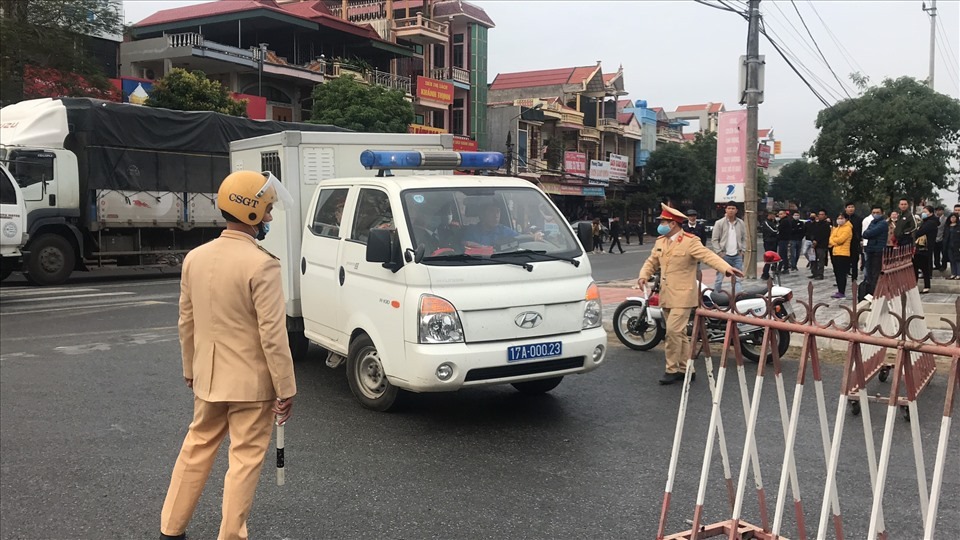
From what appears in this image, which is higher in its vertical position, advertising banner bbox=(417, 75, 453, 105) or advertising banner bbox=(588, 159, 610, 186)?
advertising banner bbox=(417, 75, 453, 105)

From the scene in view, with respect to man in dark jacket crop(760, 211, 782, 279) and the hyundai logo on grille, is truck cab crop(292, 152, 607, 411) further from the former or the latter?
man in dark jacket crop(760, 211, 782, 279)

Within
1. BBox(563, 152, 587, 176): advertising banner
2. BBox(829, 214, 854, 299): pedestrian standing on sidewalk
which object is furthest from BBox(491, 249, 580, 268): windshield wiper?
BBox(563, 152, 587, 176): advertising banner

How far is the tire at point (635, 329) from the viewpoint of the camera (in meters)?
9.23

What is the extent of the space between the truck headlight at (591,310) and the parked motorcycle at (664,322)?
2.57 metres

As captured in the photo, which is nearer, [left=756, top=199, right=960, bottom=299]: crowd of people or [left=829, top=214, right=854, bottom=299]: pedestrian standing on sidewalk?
[left=756, top=199, right=960, bottom=299]: crowd of people

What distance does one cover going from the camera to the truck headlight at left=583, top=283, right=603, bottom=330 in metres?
6.12

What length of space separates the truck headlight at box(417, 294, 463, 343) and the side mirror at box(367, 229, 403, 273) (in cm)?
43

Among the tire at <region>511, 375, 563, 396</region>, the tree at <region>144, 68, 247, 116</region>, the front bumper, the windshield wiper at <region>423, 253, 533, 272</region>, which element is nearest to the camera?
the front bumper

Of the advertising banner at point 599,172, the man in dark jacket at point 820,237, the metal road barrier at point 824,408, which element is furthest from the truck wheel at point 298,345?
the advertising banner at point 599,172

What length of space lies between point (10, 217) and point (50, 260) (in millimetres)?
3216

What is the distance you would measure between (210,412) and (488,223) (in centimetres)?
322

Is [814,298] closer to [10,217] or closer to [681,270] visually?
[681,270]

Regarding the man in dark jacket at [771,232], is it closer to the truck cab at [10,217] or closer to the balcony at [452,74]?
the truck cab at [10,217]

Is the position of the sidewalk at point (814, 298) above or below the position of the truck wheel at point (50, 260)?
below
